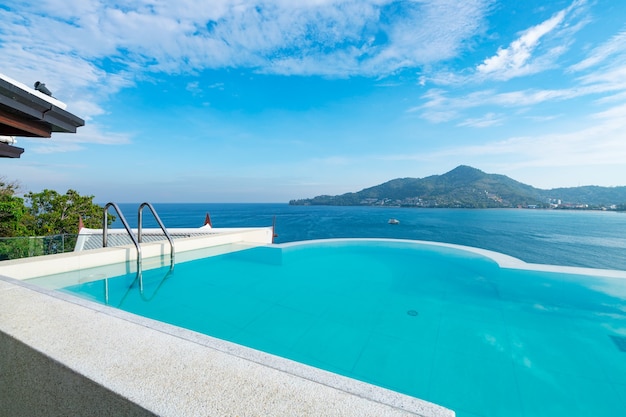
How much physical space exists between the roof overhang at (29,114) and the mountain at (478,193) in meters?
81.3

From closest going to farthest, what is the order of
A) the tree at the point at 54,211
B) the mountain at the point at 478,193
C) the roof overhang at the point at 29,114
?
the roof overhang at the point at 29,114
the tree at the point at 54,211
the mountain at the point at 478,193

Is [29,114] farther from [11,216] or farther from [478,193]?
[478,193]

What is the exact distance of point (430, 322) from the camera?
3.58 meters

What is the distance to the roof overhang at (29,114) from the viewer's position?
90.4 inches

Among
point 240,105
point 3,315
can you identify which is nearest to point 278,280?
point 3,315

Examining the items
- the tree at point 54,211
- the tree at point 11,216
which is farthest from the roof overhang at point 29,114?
the tree at point 54,211

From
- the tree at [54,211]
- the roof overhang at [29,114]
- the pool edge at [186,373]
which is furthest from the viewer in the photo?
the tree at [54,211]

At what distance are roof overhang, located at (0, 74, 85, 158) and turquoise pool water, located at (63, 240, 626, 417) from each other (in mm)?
2378

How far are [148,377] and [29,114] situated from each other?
2803 mm

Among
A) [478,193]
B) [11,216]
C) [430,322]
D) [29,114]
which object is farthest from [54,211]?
[478,193]

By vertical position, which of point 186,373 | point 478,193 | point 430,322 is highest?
point 478,193

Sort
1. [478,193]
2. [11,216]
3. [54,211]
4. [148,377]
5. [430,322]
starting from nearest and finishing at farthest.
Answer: [148,377], [430,322], [11,216], [54,211], [478,193]

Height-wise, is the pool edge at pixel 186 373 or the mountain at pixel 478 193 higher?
the mountain at pixel 478 193

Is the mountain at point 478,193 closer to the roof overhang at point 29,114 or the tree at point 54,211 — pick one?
the tree at point 54,211
